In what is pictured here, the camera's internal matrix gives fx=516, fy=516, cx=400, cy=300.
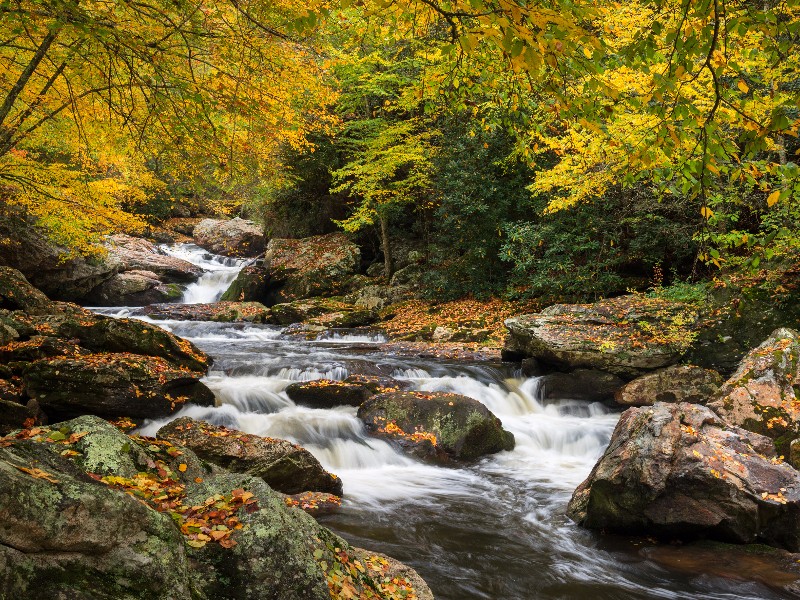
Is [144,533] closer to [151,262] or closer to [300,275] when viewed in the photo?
[300,275]

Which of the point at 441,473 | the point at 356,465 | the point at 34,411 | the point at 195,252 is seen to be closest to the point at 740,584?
the point at 441,473

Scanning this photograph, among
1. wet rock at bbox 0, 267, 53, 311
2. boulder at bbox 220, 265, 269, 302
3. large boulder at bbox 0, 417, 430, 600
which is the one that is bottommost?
large boulder at bbox 0, 417, 430, 600

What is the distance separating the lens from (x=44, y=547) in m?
1.79

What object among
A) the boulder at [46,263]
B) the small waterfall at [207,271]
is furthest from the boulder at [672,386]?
the small waterfall at [207,271]

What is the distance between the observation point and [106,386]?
6.95 meters

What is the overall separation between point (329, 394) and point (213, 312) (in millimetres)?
9999

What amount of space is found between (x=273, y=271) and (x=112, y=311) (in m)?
5.92

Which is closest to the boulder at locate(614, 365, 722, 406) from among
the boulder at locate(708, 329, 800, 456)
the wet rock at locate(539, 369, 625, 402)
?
the wet rock at locate(539, 369, 625, 402)

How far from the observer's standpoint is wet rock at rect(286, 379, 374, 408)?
8992mm

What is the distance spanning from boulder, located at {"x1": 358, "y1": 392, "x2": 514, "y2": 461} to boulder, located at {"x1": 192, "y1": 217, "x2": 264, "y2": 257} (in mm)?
21178

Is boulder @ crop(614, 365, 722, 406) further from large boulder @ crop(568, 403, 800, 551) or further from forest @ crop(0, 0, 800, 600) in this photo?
large boulder @ crop(568, 403, 800, 551)

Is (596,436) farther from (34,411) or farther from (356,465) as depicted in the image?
(34,411)

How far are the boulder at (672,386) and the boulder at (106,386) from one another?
7.65 metres

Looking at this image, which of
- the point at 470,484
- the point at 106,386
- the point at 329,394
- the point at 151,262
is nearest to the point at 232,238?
the point at 151,262
